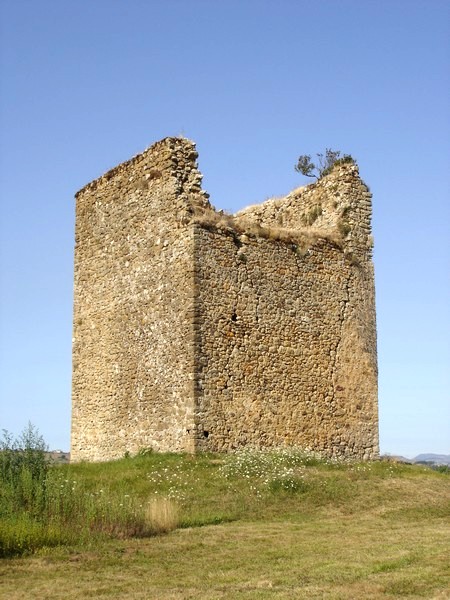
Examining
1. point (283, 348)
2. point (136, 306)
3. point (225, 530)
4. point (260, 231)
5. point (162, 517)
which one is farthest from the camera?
point (136, 306)

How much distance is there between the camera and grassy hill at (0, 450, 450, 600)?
8523 millimetres

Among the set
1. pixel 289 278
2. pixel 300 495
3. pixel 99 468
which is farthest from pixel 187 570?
pixel 289 278

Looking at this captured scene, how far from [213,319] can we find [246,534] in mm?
6640

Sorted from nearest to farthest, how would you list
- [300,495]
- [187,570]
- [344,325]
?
[187,570] → [300,495] → [344,325]

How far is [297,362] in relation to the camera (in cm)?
1895

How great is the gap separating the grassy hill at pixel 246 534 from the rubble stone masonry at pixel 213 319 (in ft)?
4.40

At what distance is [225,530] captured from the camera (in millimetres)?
11883

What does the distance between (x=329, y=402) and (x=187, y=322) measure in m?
4.22

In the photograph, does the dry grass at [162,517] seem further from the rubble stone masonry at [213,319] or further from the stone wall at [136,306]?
the stone wall at [136,306]

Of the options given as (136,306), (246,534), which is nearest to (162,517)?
(246,534)

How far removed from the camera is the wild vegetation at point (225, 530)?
8.59m

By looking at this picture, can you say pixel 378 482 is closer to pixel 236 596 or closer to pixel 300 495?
pixel 300 495

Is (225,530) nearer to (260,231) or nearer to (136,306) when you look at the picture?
(136,306)

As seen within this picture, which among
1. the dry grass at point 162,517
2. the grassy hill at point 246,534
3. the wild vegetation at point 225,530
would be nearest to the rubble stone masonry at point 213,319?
the grassy hill at point 246,534
